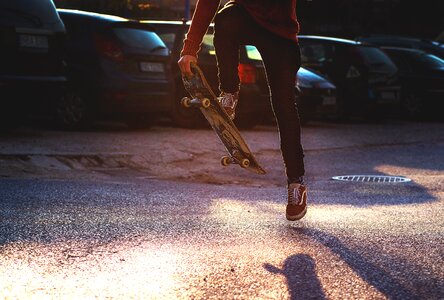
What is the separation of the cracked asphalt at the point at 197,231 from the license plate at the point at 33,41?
134 cm

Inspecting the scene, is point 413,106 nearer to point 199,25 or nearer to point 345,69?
point 345,69

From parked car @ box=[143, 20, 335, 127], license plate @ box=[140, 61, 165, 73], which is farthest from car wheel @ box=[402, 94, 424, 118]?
license plate @ box=[140, 61, 165, 73]

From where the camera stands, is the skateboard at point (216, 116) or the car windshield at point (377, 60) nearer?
the skateboard at point (216, 116)

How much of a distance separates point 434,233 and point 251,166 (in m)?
1.14

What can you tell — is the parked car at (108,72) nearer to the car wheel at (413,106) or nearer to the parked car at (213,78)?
the parked car at (213,78)

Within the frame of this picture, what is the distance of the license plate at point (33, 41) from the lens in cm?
1147

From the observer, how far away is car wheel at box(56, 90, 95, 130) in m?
13.6

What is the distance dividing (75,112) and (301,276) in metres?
9.71

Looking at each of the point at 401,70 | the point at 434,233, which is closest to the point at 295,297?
the point at 434,233

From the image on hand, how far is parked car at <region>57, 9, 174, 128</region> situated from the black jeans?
8018 millimetres

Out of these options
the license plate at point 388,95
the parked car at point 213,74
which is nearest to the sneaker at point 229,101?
the parked car at point 213,74

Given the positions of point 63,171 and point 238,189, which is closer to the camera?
point 238,189

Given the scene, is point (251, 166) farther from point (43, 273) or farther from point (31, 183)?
point (31, 183)

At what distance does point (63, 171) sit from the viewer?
933cm
